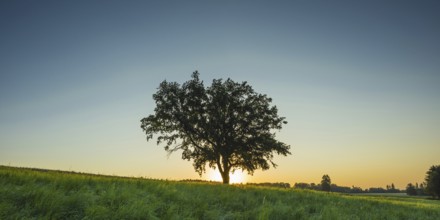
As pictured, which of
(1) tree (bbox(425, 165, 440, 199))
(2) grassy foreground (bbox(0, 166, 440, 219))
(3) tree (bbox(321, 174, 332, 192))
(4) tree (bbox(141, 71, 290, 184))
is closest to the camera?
(2) grassy foreground (bbox(0, 166, 440, 219))

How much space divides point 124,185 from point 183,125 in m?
22.9

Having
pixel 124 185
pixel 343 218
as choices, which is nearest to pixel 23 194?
pixel 124 185

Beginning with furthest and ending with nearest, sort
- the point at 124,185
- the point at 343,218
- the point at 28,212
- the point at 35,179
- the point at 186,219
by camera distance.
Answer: the point at 343,218
the point at 124,185
the point at 35,179
the point at 186,219
the point at 28,212

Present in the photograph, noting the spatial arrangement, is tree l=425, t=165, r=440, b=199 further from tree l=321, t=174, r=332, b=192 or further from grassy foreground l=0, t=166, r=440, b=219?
grassy foreground l=0, t=166, r=440, b=219

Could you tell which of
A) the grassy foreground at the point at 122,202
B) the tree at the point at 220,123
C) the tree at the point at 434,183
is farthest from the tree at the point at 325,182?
the grassy foreground at the point at 122,202

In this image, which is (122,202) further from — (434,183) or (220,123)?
(434,183)

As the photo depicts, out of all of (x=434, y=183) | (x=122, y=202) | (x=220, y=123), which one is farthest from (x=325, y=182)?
(x=122, y=202)

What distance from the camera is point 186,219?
11.2 m

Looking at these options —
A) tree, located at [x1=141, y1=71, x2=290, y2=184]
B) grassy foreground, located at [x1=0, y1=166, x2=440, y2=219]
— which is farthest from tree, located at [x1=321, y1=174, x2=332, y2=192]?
grassy foreground, located at [x1=0, y1=166, x2=440, y2=219]

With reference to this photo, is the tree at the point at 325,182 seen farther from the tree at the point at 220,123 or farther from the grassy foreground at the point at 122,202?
the grassy foreground at the point at 122,202

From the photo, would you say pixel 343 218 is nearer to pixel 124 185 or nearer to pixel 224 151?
pixel 124 185

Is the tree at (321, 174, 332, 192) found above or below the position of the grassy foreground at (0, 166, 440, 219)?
above

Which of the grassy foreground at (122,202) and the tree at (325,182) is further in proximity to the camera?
the tree at (325,182)

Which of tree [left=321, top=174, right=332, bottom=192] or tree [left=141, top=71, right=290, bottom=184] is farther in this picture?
tree [left=321, top=174, right=332, bottom=192]
